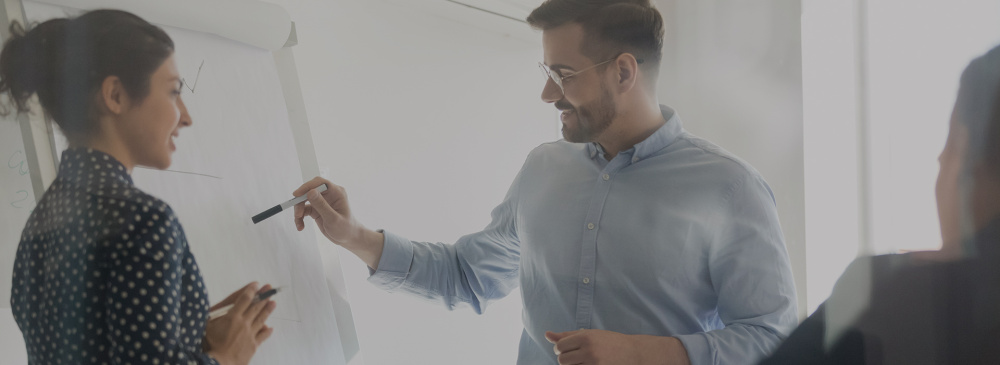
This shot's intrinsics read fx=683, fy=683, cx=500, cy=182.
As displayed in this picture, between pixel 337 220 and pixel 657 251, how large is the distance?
1.29 ft

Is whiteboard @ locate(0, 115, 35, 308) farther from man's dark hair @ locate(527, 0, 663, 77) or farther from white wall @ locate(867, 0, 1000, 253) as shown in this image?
white wall @ locate(867, 0, 1000, 253)

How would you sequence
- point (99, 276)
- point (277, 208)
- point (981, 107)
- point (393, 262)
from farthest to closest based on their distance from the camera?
point (393, 262)
point (277, 208)
point (981, 107)
point (99, 276)

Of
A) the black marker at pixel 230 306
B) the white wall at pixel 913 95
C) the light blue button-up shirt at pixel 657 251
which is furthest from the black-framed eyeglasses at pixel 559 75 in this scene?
the black marker at pixel 230 306

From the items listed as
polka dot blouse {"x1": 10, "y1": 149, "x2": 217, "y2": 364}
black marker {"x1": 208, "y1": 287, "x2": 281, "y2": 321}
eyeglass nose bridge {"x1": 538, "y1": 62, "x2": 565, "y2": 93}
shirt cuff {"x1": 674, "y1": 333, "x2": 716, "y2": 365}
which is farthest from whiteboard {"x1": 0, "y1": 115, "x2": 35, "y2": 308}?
shirt cuff {"x1": 674, "y1": 333, "x2": 716, "y2": 365}

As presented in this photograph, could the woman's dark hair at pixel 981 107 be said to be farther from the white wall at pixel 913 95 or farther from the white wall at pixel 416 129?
the white wall at pixel 416 129

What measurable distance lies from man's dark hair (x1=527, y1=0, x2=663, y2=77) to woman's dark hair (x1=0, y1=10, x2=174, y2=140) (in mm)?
482

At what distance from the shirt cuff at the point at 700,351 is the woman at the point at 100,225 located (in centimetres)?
49

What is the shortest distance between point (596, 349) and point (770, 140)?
0.37 meters

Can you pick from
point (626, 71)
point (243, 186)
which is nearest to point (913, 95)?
point (626, 71)

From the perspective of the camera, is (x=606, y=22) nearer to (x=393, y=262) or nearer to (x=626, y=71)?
(x=626, y=71)

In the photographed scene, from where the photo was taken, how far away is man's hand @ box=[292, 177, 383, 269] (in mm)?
812

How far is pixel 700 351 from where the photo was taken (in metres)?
0.76

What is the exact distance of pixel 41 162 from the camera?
572 mm

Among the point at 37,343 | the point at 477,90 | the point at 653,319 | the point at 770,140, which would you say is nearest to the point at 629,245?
the point at 653,319
